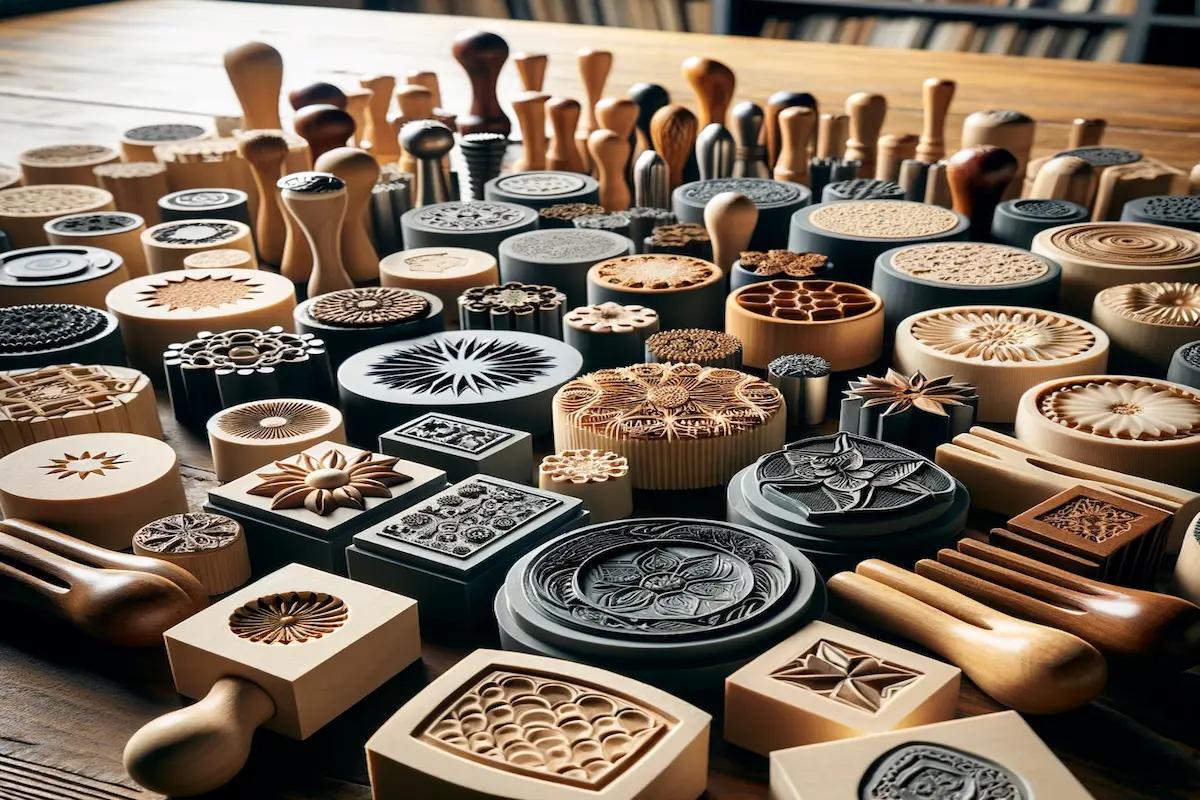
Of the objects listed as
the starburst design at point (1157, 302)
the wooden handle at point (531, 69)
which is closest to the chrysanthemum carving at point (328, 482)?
the starburst design at point (1157, 302)

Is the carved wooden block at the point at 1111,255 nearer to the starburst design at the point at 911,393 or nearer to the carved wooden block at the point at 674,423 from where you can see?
the starburst design at the point at 911,393

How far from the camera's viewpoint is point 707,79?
1956 mm

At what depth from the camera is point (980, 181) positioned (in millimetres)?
1544

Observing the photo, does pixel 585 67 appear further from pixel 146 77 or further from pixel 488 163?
pixel 146 77

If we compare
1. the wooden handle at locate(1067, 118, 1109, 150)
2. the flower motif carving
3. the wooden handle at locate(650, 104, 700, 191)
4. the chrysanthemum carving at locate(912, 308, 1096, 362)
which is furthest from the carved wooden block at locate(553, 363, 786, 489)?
the wooden handle at locate(1067, 118, 1109, 150)

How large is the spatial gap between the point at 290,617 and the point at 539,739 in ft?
0.75

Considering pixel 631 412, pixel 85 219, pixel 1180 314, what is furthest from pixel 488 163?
pixel 1180 314

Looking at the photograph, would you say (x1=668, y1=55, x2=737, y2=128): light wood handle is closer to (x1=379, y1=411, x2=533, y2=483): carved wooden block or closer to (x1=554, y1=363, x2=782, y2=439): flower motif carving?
(x1=554, y1=363, x2=782, y2=439): flower motif carving

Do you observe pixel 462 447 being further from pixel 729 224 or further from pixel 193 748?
pixel 729 224

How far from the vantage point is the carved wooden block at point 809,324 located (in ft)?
4.22

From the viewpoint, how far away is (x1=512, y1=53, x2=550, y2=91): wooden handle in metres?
2.18

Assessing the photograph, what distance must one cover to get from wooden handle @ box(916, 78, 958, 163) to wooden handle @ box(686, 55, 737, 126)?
34cm

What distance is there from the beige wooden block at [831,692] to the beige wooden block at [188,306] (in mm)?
856

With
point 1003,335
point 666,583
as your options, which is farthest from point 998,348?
point 666,583
